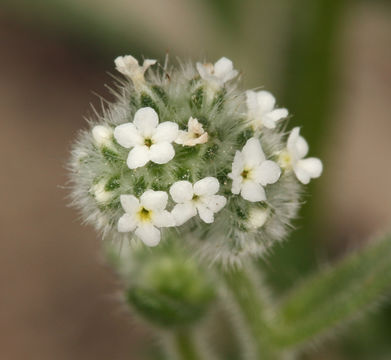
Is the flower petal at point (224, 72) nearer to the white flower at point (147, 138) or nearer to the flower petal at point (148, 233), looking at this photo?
the white flower at point (147, 138)

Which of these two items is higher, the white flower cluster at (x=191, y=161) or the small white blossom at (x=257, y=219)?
the white flower cluster at (x=191, y=161)

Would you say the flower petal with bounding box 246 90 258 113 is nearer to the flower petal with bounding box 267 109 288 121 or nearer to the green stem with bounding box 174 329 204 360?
the flower petal with bounding box 267 109 288 121

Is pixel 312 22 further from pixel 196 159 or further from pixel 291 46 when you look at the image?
pixel 196 159

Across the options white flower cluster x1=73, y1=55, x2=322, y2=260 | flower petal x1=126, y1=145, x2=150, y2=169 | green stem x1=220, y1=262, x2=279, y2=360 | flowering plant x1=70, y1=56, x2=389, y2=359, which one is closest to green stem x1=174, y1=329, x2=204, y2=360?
green stem x1=220, y1=262, x2=279, y2=360

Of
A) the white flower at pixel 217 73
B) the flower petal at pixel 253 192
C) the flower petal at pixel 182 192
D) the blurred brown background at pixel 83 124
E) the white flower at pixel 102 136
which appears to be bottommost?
the flower petal at pixel 253 192

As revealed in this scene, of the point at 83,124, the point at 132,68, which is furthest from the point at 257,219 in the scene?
the point at 83,124

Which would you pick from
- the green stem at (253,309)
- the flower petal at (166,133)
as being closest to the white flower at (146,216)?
the flower petal at (166,133)
